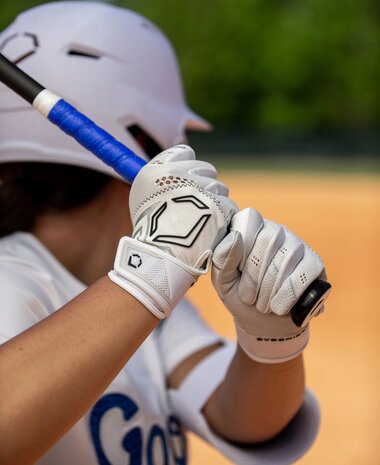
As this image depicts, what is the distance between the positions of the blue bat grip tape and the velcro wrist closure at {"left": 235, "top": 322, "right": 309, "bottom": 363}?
36cm

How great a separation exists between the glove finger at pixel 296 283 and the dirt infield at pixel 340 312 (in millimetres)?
3610

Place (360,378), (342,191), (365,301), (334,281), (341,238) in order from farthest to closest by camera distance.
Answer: (342,191) → (341,238) → (334,281) → (365,301) → (360,378)

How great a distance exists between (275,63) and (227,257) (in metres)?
22.9

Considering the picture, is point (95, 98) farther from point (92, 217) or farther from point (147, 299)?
point (147, 299)

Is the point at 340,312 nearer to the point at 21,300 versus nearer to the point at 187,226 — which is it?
the point at 21,300

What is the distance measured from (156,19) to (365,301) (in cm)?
1734

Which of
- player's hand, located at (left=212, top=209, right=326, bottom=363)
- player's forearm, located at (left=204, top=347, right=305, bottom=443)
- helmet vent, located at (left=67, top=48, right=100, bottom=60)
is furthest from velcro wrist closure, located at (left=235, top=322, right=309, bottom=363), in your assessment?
helmet vent, located at (left=67, top=48, right=100, bottom=60)

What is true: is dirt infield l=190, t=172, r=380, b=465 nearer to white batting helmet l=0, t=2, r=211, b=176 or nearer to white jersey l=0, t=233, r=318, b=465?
white jersey l=0, t=233, r=318, b=465

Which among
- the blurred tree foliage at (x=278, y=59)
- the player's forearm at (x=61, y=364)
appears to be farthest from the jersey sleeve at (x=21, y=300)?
the blurred tree foliage at (x=278, y=59)

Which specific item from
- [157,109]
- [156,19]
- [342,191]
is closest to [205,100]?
[156,19]

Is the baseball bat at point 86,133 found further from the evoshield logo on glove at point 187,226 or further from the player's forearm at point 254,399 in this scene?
the player's forearm at point 254,399

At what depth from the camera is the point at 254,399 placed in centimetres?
196

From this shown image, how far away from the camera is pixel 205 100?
79.1ft

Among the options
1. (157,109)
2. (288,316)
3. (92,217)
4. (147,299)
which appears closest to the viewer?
(147,299)
